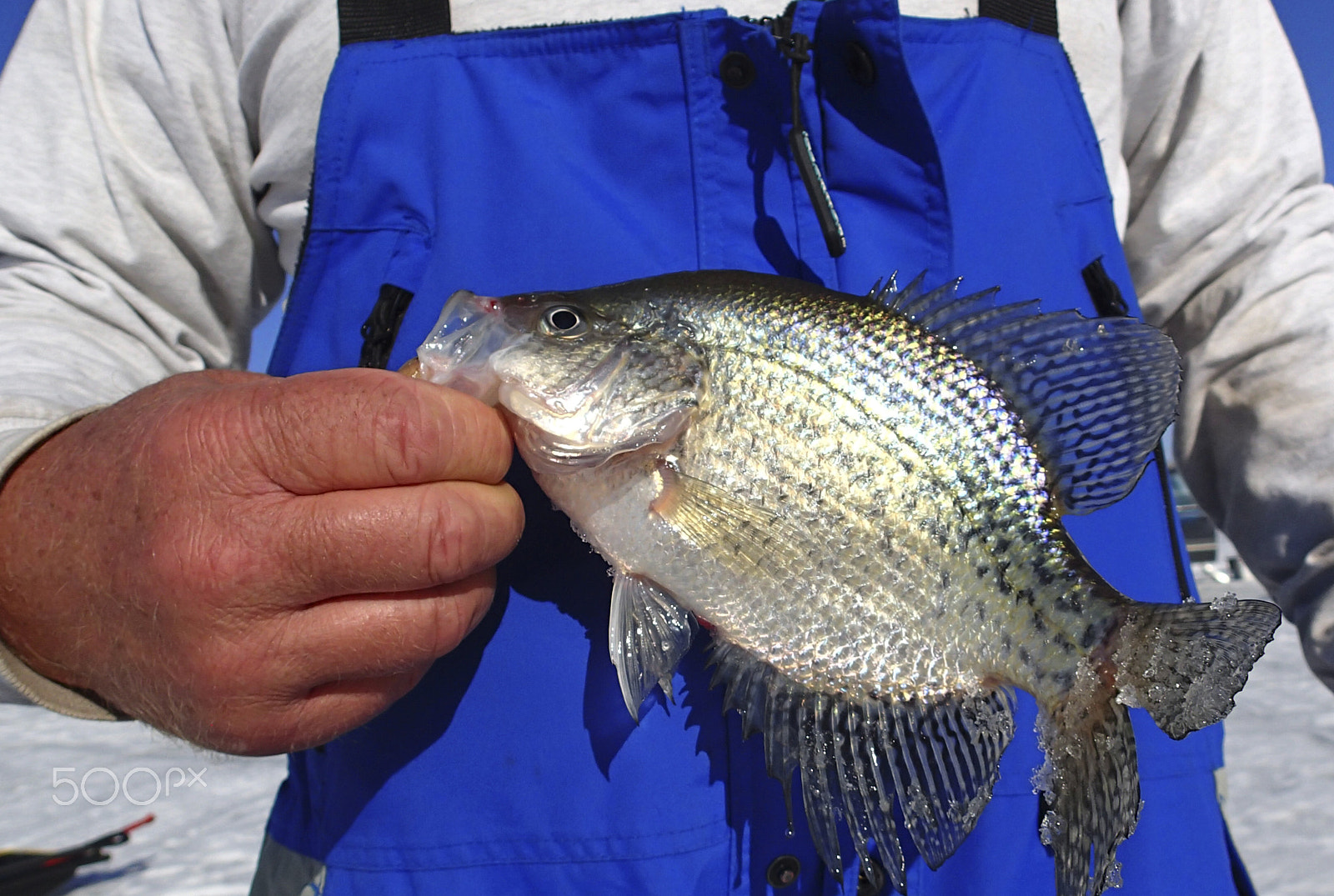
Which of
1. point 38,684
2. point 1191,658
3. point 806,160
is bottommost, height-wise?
point 38,684

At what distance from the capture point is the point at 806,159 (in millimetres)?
1301

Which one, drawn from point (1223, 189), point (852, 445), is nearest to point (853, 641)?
point (852, 445)

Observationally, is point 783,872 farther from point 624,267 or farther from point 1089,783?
point 624,267

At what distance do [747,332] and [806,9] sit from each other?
0.62 m

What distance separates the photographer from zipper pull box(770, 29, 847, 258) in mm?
1296

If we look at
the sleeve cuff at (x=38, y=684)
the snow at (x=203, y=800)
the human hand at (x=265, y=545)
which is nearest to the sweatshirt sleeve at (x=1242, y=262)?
the human hand at (x=265, y=545)

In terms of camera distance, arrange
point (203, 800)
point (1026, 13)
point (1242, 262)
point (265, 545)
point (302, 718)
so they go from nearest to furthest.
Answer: point (265, 545)
point (302, 718)
point (1026, 13)
point (1242, 262)
point (203, 800)

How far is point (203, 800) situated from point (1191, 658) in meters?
3.99

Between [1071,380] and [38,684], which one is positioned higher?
[1071,380]

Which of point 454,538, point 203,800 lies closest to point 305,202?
point 454,538

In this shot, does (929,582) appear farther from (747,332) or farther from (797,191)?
(797,191)

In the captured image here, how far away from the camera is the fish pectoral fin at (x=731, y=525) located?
1.09 m

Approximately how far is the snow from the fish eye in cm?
285

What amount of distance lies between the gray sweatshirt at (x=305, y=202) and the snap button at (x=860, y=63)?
22 centimetres
